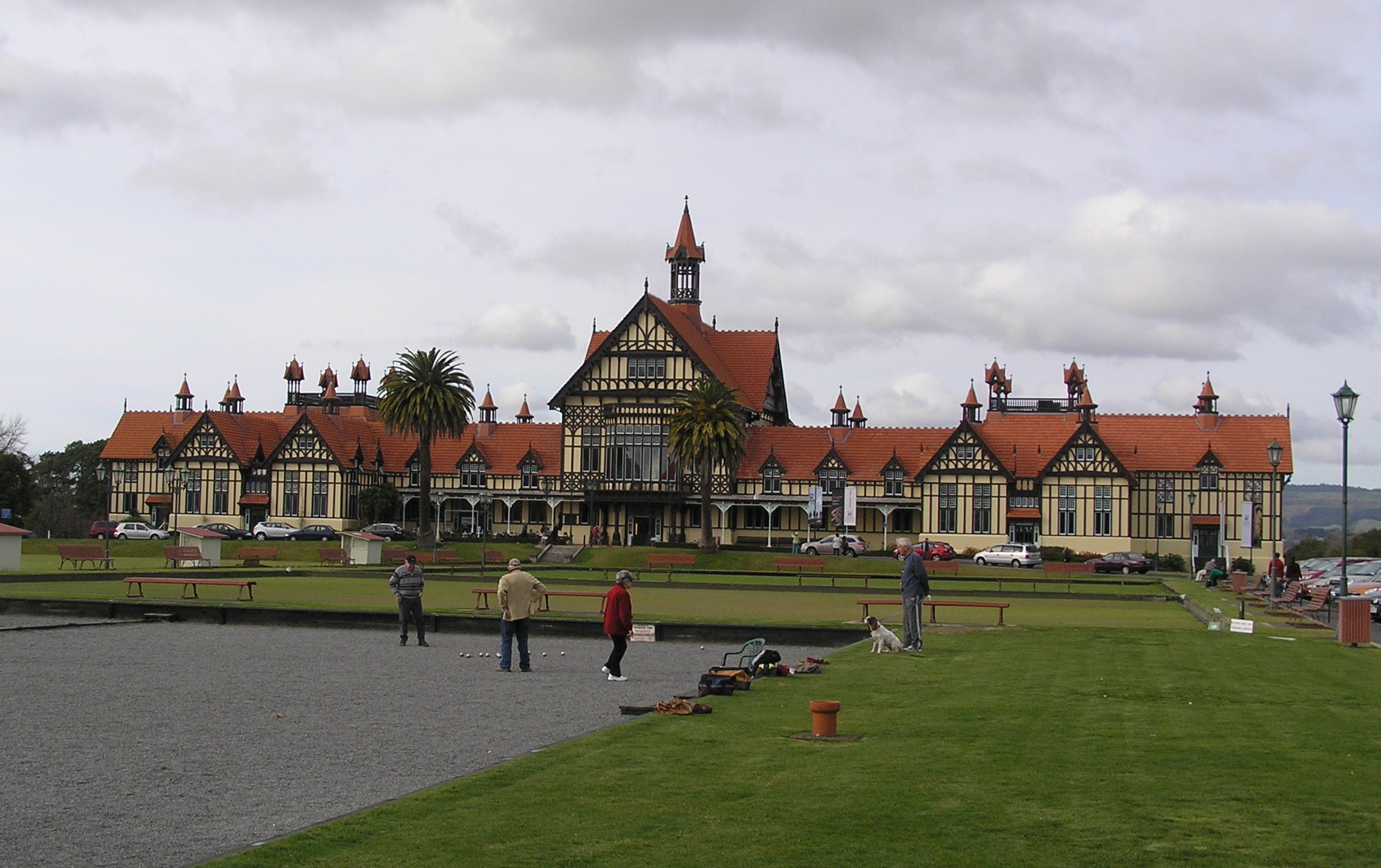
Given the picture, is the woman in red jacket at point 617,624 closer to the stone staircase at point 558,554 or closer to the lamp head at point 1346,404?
the lamp head at point 1346,404

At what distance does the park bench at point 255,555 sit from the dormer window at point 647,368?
27.4 metres

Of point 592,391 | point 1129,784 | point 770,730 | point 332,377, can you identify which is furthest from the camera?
point 332,377

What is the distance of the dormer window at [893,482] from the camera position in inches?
3179

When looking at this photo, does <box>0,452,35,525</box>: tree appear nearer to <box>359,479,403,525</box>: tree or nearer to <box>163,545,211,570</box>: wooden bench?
<box>359,479,403,525</box>: tree

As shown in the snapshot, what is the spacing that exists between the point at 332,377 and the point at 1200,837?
103 m

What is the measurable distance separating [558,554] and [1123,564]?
28377 mm

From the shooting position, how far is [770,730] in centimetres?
1370

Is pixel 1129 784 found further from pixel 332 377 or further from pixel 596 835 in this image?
pixel 332 377

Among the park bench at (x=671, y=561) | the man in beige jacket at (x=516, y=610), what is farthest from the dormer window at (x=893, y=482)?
the man in beige jacket at (x=516, y=610)

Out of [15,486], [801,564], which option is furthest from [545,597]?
[15,486]

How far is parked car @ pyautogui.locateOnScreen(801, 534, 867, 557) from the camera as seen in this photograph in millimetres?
74062

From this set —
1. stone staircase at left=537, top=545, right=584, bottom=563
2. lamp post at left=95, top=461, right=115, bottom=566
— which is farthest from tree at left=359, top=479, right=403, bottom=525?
stone staircase at left=537, top=545, right=584, bottom=563

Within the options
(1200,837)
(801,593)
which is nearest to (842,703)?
(1200,837)

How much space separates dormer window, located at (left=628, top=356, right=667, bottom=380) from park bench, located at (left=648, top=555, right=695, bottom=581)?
20.4 m
